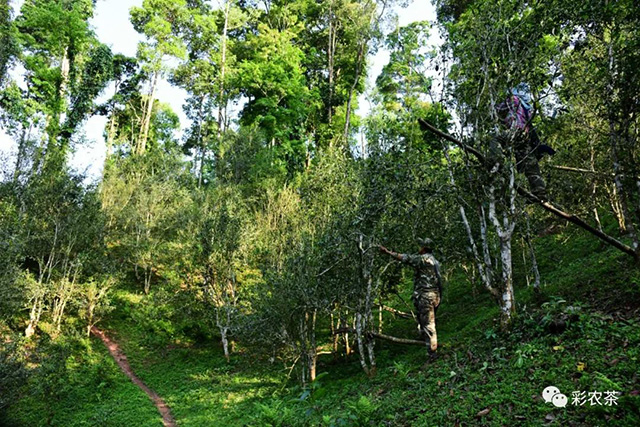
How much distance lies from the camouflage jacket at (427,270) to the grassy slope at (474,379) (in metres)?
1.40

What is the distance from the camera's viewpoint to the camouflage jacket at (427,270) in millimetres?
8281

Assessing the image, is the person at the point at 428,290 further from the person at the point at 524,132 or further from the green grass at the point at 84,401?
the green grass at the point at 84,401

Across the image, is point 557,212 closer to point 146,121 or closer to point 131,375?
point 131,375

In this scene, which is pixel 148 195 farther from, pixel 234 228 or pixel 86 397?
pixel 86 397

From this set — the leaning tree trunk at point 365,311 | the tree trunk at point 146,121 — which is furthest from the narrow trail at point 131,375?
the tree trunk at point 146,121

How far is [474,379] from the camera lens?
5984 millimetres

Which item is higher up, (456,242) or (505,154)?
(505,154)

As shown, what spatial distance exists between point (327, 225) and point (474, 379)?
263 inches

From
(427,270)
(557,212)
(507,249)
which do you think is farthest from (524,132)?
(427,270)

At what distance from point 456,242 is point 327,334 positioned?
23.9 ft

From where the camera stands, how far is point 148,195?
27688mm

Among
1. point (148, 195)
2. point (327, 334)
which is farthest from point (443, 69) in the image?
point (148, 195)

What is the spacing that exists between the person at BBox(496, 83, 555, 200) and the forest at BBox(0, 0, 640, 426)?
61 millimetres

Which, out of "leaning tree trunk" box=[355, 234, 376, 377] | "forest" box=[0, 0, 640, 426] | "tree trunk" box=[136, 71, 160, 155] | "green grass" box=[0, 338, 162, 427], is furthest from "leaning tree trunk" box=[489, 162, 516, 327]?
"tree trunk" box=[136, 71, 160, 155]
